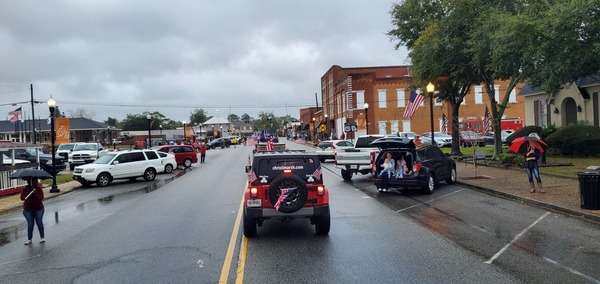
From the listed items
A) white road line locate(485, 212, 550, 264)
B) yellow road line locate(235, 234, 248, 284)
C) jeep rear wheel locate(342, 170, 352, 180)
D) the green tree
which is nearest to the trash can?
white road line locate(485, 212, 550, 264)

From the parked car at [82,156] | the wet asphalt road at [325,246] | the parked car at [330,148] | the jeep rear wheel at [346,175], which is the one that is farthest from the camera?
the parked car at [82,156]

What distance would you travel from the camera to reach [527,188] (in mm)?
15320

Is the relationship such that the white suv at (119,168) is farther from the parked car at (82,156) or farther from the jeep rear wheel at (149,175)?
the parked car at (82,156)

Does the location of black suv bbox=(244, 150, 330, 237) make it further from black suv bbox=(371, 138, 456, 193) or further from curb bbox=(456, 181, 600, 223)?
black suv bbox=(371, 138, 456, 193)

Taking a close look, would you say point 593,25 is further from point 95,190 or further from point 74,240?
point 95,190

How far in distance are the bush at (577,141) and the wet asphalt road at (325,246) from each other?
14084mm

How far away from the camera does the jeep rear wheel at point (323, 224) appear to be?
30.5ft

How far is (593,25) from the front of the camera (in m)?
13.6

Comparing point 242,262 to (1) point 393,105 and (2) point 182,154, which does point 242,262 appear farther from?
(1) point 393,105

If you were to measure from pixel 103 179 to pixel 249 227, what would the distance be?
51.2ft

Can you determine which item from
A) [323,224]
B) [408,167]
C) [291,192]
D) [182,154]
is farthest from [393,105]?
[291,192]

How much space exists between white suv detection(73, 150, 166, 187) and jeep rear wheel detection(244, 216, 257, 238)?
1536 cm

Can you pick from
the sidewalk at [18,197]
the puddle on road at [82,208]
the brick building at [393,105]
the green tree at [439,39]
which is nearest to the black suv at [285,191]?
the puddle on road at [82,208]

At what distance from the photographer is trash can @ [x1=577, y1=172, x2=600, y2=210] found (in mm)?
11031
